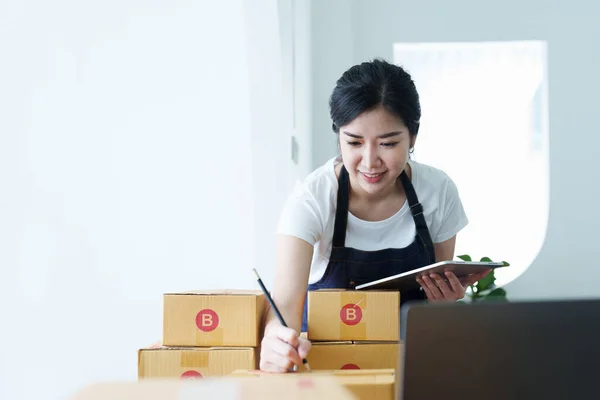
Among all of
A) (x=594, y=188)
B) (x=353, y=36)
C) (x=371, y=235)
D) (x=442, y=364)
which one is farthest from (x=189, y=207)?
(x=594, y=188)

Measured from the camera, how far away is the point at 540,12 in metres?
4.61

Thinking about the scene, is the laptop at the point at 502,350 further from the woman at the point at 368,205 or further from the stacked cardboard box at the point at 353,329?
the woman at the point at 368,205

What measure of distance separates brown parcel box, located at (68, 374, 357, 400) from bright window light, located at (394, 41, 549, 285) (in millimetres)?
4126

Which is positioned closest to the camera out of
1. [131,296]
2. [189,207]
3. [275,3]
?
[131,296]

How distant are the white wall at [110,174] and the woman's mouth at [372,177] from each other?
48cm

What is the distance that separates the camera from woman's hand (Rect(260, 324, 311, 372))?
48.7 inches

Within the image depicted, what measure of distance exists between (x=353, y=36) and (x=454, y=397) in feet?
13.7

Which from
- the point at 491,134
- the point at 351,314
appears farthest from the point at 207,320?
the point at 491,134

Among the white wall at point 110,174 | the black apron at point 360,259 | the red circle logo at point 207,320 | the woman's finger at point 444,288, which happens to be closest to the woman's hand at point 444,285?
the woman's finger at point 444,288

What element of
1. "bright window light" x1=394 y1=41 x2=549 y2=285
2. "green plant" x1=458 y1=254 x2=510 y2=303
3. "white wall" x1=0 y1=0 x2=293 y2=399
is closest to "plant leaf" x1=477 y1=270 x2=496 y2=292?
"green plant" x1=458 y1=254 x2=510 y2=303

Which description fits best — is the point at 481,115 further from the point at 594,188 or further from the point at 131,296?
the point at 131,296

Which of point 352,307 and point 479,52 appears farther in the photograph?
point 479,52

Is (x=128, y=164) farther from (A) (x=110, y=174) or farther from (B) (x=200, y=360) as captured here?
(B) (x=200, y=360)

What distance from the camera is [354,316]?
138 cm
